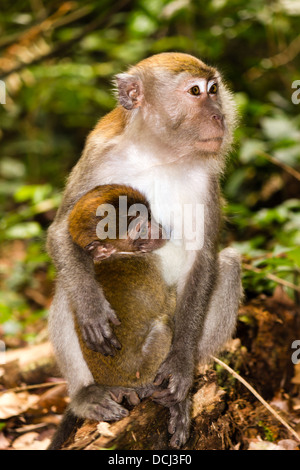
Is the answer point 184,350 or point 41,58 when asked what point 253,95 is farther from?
point 184,350

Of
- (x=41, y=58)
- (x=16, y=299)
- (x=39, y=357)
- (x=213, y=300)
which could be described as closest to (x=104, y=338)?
(x=213, y=300)

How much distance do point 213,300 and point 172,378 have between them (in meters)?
0.96

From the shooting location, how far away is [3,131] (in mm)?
13172

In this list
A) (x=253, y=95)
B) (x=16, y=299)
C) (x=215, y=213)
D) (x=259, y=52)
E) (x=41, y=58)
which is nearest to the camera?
(x=215, y=213)

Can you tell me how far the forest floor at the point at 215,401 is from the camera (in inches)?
129

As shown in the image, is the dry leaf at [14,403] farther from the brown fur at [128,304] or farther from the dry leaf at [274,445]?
the dry leaf at [274,445]

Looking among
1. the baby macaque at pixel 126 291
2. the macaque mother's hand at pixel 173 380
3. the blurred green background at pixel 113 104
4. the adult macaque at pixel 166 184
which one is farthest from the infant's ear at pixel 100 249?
the blurred green background at pixel 113 104

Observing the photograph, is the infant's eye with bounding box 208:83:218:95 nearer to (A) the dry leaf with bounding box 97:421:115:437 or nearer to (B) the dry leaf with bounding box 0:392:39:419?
(A) the dry leaf with bounding box 97:421:115:437

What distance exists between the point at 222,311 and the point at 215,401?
802 millimetres

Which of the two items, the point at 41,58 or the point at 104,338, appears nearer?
the point at 104,338

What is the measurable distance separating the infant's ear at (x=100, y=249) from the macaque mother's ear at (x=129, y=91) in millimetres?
Result: 1137

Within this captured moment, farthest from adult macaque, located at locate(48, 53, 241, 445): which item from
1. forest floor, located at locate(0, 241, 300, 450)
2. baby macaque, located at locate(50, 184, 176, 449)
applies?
forest floor, located at locate(0, 241, 300, 450)

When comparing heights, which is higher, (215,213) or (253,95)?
→ (253,95)

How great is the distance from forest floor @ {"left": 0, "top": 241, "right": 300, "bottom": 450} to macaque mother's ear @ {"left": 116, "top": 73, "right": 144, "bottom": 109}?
222 centimetres
